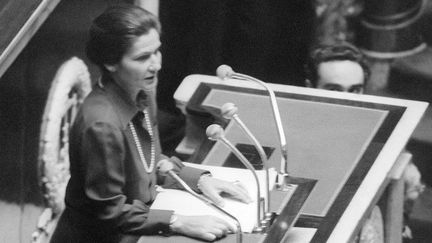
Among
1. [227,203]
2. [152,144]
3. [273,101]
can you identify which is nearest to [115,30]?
[152,144]

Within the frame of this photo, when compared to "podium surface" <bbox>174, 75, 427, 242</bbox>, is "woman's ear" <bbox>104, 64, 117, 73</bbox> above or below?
below

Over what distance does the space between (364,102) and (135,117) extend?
1024mm

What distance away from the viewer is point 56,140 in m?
4.89

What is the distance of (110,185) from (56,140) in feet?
3.44

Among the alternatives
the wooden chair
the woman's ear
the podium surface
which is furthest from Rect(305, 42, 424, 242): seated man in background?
the woman's ear

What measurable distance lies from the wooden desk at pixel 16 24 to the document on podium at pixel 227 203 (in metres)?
0.67

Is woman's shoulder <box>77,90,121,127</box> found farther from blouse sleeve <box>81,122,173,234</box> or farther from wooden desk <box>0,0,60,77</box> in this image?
wooden desk <box>0,0,60,77</box>

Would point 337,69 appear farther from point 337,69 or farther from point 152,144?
point 152,144

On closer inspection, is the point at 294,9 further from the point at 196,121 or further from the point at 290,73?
the point at 196,121

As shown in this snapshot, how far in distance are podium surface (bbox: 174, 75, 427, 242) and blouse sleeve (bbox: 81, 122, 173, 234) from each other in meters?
0.50

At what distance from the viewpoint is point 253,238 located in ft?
12.5

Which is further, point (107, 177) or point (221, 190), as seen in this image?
point (221, 190)

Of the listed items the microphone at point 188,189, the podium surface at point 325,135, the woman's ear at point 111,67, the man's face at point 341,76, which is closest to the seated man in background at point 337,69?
the man's face at point 341,76

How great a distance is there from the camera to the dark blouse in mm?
3871
